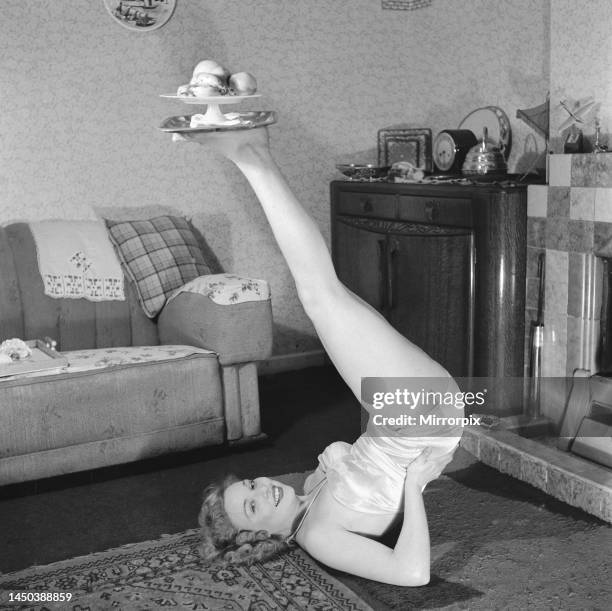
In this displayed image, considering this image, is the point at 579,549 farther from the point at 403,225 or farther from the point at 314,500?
the point at 403,225

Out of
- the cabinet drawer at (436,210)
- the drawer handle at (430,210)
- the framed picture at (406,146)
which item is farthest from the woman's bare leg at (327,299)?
the framed picture at (406,146)

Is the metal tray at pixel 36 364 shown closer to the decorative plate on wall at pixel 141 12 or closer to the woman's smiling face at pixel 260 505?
the woman's smiling face at pixel 260 505

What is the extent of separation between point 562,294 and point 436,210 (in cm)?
70

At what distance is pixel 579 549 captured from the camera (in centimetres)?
235

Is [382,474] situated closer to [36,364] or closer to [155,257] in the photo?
[36,364]

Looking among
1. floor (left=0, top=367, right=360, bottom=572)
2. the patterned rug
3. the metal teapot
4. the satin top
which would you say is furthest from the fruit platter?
the metal teapot

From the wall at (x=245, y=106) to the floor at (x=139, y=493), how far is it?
44.6 inches

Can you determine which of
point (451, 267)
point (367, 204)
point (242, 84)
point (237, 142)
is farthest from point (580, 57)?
point (237, 142)

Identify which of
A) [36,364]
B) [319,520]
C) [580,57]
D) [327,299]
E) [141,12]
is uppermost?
[141,12]

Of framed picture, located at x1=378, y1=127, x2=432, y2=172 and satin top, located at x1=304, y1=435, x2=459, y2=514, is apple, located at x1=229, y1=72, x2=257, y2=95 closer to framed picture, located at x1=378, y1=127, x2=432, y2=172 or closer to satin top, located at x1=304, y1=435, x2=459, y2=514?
satin top, located at x1=304, y1=435, x2=459, y2=514

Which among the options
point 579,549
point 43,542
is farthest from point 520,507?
point 43,542

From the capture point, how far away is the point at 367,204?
13.4 feet

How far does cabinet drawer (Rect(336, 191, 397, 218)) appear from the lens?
3.92 metres

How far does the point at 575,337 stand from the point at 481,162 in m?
1.00
